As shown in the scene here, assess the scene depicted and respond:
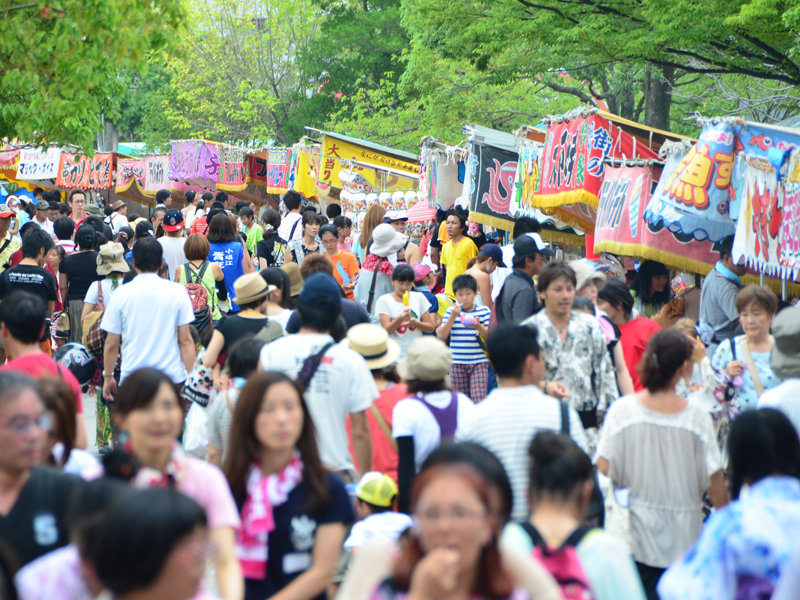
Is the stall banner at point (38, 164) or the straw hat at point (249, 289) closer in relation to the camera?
the straw hat at point (249, 289)

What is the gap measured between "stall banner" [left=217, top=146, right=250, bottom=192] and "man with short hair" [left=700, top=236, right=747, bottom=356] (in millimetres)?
16827

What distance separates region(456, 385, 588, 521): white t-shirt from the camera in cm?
377

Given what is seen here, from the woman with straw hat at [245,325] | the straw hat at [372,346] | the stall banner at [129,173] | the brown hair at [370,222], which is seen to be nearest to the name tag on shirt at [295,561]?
the straw hat at [372,346]

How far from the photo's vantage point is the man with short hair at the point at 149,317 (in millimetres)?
6480

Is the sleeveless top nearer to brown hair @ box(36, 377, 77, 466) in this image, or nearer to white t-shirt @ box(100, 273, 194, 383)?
white t-shirt @ box(100, 273, 194, 383)

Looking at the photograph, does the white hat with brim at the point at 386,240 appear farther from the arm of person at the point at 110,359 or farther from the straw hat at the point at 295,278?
the arm of person at the point at 110,359

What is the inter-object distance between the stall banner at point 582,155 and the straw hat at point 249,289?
478cm

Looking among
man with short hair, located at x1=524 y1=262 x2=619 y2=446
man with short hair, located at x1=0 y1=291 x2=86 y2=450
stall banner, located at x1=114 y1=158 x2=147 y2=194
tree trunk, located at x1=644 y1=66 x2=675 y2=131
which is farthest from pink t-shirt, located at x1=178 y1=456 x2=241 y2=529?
stall banner, located at x1=114 y1=158 x2=147 y2=194

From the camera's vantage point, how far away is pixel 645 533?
4121mm

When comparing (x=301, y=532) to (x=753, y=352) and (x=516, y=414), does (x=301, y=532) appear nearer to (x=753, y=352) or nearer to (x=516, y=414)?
(x=516, y=414)

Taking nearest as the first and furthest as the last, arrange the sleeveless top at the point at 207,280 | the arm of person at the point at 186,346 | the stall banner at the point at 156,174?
the arm of person at the point at 186,346
the sleeveless top at the point at 207,280
the stall banner at the point at 156,174

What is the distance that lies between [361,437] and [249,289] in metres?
1.83

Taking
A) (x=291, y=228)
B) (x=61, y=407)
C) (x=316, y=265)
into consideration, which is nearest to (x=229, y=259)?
(x=316, y=265)

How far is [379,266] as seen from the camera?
8.60 m
